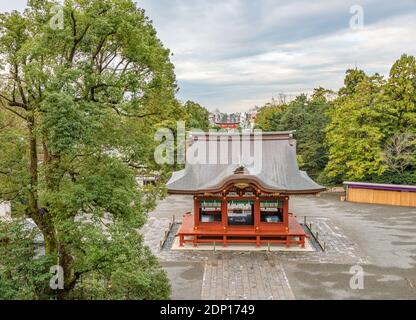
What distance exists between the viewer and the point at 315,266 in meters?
14.7

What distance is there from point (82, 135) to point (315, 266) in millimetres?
10726

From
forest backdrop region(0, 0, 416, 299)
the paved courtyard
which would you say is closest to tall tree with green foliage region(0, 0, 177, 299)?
forest backdrop region(0, 0, 416, 299)

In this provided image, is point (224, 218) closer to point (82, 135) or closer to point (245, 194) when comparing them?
point (245, 194)

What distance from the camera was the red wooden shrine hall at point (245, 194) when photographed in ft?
55.2

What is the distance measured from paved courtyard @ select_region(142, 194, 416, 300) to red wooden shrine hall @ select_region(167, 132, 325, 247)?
119cm

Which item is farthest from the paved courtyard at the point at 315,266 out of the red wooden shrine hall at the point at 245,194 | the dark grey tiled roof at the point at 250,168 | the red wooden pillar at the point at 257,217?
the dark grey tiled roof at the point at 250,168

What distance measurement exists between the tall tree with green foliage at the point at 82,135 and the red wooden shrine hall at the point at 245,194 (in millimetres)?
7524

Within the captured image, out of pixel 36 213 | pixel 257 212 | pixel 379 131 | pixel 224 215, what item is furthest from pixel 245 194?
pixel 379 131

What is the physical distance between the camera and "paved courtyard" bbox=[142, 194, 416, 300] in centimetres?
1224

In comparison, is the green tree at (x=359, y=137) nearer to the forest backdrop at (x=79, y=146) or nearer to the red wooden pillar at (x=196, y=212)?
the red wooden pillar at (x=196, y=212)

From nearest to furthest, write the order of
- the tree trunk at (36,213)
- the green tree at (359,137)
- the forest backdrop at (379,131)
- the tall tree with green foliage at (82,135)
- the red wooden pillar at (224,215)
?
the tall tree with green foliage at (82,135) < the tree trunk at (36,213) < the red wooden pillar at (224,215) < the forest backdrop at (379,131) < the green tree at (359,137)

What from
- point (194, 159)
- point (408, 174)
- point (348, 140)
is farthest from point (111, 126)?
point (408, 174)
